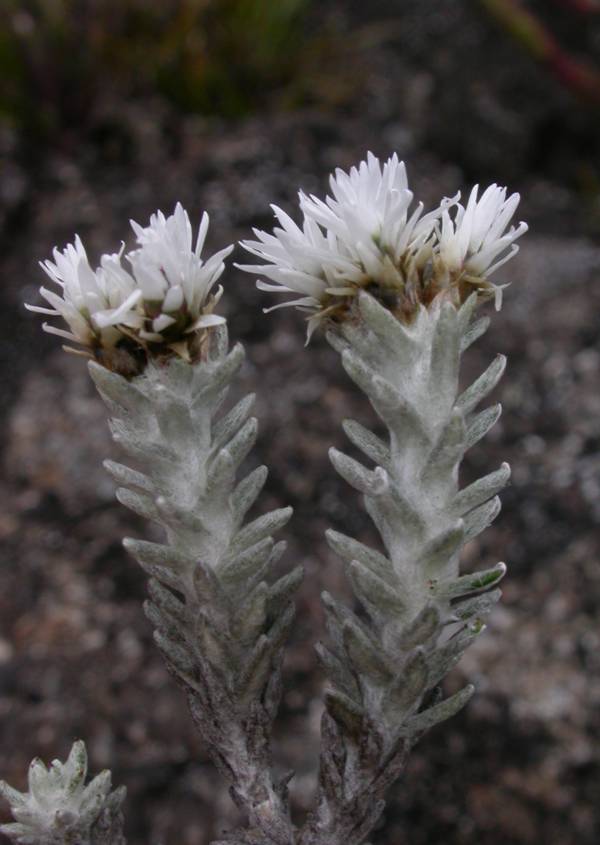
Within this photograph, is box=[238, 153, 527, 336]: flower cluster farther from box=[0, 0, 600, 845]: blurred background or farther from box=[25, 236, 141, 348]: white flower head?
box=[0, 0, 600, 845]: blurred background

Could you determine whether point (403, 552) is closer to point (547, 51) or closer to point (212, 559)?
point (212, 559)

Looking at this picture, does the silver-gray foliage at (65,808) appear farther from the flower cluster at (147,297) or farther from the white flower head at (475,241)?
the white flower head at (475,241)

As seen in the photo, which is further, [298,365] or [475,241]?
[298,365]

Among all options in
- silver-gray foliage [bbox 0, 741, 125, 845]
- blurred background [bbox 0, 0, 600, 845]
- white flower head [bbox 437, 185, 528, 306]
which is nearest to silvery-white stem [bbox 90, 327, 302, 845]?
silver-gray foliage [bbox 0, 741, 125, 845]

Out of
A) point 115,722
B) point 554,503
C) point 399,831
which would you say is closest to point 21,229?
point 115,722

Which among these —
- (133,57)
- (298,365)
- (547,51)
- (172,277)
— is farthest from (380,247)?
(133,57)

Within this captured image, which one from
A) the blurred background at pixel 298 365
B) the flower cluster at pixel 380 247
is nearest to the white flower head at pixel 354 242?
the flower cluster at pixel 380 247

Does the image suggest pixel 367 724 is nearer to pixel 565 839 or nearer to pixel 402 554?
pixel 402 554
